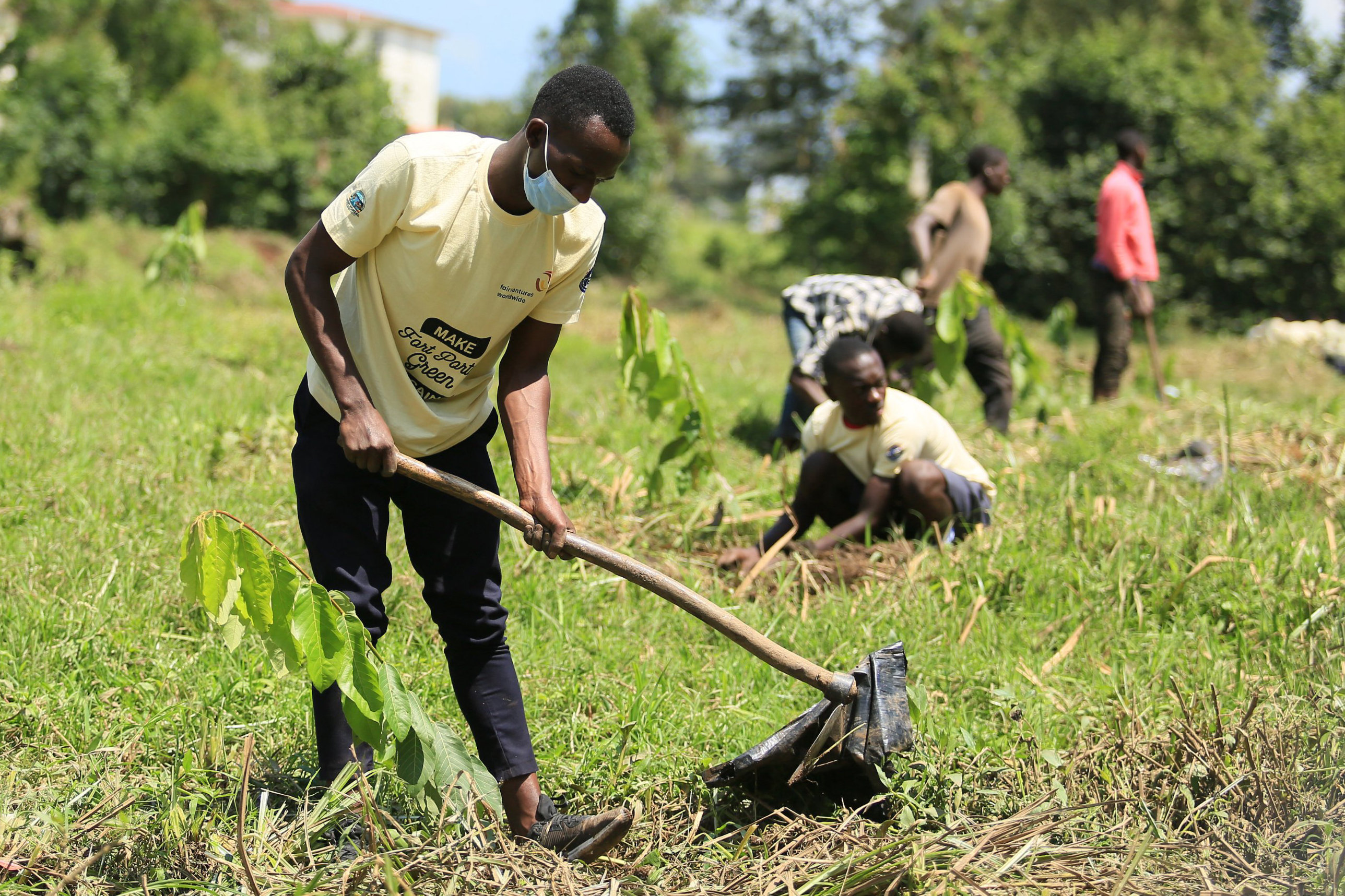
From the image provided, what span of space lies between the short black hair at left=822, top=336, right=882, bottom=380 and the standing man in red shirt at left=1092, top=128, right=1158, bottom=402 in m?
3.71

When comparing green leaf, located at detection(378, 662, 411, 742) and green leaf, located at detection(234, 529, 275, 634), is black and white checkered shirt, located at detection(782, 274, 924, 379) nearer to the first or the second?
green leaf, located at detection(378, 662, 411, 742)

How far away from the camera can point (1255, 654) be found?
359 cm

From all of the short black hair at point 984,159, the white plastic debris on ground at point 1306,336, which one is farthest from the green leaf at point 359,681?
the white plastic debris on ground at point 1306,336

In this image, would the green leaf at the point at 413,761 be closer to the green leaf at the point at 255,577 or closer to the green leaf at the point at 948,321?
the green leaf at the point at 255,577

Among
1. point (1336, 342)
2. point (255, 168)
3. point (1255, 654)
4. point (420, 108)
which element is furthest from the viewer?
point (420, 108)

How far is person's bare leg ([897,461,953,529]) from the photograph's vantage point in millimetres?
4094

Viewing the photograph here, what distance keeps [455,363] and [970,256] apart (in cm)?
441

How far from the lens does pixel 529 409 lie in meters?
2.51

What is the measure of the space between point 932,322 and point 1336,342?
25.7 ft

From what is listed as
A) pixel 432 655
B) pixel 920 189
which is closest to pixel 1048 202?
pixel 920 189

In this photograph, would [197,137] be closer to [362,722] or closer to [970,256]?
[970,256]

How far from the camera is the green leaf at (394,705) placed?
2.13 metres

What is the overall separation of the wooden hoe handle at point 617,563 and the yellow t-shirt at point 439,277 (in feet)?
0.43

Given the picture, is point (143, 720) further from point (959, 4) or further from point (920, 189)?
point (959, 4)
